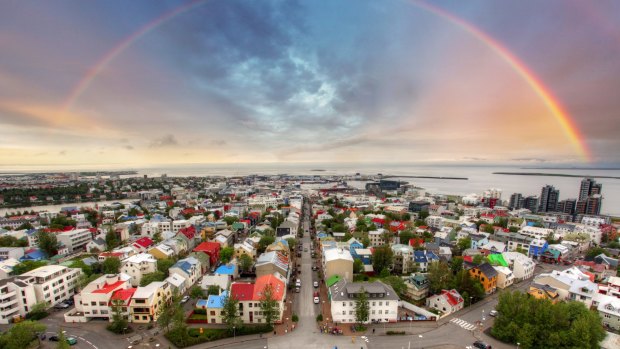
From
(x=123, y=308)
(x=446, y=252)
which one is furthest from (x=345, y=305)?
(x=446, y=252)

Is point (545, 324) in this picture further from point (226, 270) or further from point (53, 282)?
point (53, 282)

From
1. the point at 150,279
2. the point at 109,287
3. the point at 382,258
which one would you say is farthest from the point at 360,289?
the point at 109,287

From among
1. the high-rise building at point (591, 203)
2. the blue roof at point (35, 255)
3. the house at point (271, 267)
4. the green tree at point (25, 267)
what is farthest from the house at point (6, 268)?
the high-rise building at point (591, 203)

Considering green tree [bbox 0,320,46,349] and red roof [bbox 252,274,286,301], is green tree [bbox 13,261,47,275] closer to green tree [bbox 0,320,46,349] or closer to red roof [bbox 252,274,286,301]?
green tree [bbox 0,320,46,349]

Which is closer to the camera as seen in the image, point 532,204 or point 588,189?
point 532,204

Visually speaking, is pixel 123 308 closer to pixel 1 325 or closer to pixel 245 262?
pixel 1 325
